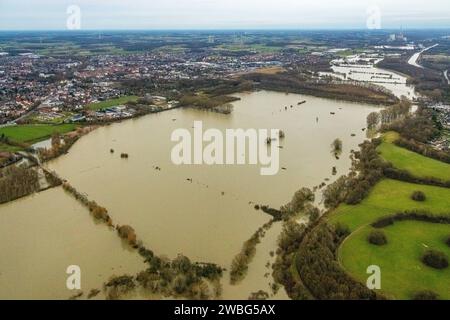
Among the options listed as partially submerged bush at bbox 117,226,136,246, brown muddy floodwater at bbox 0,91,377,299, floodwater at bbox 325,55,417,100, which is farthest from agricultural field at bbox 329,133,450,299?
floodwater at bbox 325,55,417,100

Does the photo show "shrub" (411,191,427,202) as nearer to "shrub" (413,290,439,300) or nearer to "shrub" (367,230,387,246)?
"shrub" (367,230,387,246)

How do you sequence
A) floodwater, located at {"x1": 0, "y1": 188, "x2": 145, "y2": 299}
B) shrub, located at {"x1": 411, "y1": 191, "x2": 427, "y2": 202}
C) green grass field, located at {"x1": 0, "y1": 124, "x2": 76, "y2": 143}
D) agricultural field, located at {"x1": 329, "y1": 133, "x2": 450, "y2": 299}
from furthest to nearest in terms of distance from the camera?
1. green grass field, located at {"x1": 0, "y1": 124, "x2": 76, "y2": 143}
2. shrub, located at {"x1": 411, "y1": 191, "x2": 427, "y2": 202}
3. floodwater, located at {"x1": 0, "y1": 188, "x2": 145, "y2": 299}
4. agricultural field, located at {"x1": 329, "y1": 133, "x2": 450, "y2": 299}

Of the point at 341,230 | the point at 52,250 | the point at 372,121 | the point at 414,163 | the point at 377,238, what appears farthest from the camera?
the point at 372,121

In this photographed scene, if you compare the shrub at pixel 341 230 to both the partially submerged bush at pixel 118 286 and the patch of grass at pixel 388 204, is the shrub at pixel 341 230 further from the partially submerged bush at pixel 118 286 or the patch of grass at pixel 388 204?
the partially submerged bush at pixel 118 286

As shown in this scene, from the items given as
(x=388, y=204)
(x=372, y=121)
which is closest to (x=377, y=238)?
(x=388, y=204)

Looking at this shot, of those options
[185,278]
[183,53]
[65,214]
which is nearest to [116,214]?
[65,214]

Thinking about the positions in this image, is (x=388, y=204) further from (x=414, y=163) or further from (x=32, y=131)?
(x=32, y=131)
